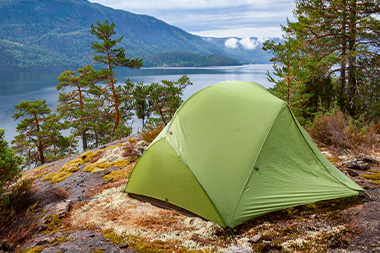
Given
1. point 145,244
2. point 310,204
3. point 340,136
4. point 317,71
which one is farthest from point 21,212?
point 317,71

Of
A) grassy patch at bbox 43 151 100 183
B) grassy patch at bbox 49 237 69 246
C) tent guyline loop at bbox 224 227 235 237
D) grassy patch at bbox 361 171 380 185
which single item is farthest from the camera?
grassy patch at bbox 43 151 100 183

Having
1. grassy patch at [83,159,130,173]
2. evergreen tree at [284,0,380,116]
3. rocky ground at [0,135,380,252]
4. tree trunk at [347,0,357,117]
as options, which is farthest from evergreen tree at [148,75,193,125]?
rocky ground at [0,135,380,252]

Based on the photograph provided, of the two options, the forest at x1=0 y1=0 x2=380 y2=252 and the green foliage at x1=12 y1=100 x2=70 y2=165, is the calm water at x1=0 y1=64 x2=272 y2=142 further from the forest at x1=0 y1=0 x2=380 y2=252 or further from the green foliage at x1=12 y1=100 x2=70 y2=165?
the forest at x1=0 y1=0 x2=380 y2=252

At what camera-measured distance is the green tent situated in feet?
14.2

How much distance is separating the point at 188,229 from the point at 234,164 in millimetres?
A: 1350

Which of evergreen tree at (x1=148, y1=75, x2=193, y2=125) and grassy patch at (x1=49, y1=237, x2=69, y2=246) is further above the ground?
evergreen tree at (x1=148, y1=75, x2=193, y2=125)

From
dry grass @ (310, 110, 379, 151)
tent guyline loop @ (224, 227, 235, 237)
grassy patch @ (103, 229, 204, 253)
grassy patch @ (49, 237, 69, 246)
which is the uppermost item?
dry grass @ (310, 110, 379, 151)

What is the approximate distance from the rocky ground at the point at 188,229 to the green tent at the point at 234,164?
9.1 inches

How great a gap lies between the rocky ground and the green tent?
0.23m

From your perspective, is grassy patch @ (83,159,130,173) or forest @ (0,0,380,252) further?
grassy patch @ (83,159,130,173)

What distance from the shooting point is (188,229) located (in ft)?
13.6

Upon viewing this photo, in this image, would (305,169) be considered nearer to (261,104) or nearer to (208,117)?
(261,104)

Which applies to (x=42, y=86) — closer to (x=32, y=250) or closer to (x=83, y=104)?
(x=83, y=104)

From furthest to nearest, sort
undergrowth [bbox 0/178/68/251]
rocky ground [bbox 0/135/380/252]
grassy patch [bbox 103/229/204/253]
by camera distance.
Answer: undergrowth [bbox 0/178/68/251] < grassy patch [bbox 103/229/204/253] < rocky ground [bbox 0/135/380/252]
